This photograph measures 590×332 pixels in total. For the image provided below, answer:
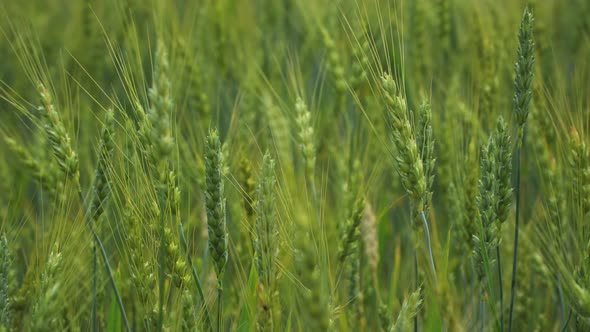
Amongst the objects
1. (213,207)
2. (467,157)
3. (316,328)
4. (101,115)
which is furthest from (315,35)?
(316,328)

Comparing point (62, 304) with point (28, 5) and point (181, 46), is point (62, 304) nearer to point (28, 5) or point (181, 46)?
point (181, 46)

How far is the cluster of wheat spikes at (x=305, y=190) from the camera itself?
1.39 m

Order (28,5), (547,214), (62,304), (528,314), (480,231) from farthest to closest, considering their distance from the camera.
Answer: (28,5), (528,314), (547,214), (62,304), (480,231)

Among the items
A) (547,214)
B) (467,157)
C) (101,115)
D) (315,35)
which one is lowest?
(547,214)

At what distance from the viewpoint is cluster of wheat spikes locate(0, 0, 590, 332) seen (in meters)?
1.39

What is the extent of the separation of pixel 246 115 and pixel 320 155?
12.7 inches

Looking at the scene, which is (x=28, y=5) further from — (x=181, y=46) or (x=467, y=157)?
(x=467, y=157)

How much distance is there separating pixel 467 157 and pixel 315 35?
4.13 ft

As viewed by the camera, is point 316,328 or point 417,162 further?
point 417,162

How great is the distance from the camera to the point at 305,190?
1316 millimetres

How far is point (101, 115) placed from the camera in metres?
2.92

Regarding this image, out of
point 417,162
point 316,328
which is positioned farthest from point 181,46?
point 316,328

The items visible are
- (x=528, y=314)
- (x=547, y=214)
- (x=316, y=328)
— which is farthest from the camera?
(x=528, y=314)

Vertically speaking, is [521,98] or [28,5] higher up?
[28,5]
